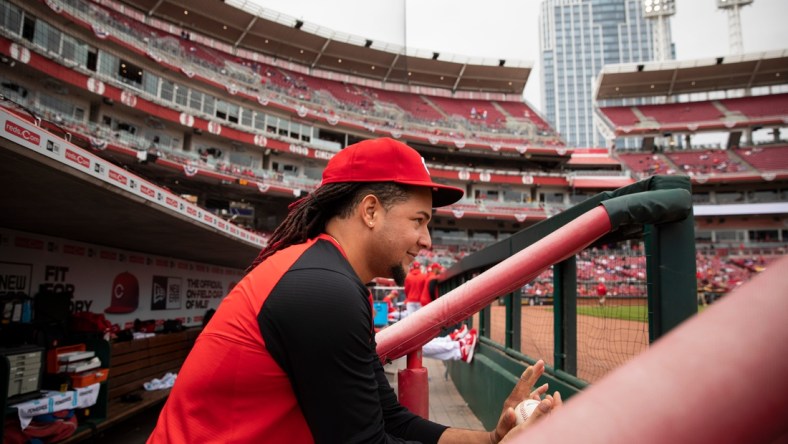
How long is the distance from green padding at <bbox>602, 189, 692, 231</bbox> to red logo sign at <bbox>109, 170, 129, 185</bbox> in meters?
4.97

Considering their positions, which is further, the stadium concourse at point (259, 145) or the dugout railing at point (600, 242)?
the stadium concourse at point (259, 145)

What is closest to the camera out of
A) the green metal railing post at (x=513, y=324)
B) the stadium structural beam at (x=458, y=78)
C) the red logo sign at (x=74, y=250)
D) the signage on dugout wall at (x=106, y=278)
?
the green metal railing post at (x=513, y=324)

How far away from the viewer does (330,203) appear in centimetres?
149

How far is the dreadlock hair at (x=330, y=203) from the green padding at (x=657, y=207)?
33.1 inches

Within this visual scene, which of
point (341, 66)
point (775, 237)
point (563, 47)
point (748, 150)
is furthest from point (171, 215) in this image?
point (563, 47)

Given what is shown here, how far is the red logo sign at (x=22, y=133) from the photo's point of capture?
134 inches

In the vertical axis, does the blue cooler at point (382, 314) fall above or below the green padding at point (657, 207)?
below

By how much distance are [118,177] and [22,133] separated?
4.46 feet

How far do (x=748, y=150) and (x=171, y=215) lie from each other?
162 feet

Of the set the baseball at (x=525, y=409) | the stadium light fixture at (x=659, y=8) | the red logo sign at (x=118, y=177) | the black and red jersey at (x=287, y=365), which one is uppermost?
the stadium light fixture at (x=659, y=8)

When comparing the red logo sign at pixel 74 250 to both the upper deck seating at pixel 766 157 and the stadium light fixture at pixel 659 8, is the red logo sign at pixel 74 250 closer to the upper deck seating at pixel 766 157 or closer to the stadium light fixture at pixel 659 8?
the upper deck seating at pixel 766 157

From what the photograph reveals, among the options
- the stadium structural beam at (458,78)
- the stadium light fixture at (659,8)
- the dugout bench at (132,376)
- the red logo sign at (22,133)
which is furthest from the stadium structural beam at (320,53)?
the red logo sign at (22,133)

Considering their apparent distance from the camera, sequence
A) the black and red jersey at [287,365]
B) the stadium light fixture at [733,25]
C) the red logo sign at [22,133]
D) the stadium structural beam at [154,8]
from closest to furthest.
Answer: the black and red jersey at [287,365], the red logo sign at [22,133], the stadium structural beam at [154,8], the stadium light fixture at [733,25]

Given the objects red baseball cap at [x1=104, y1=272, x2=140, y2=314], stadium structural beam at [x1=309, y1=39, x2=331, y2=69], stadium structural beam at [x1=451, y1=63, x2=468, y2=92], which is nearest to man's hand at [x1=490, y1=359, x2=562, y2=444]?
red baseball cap at [x1=104, y1=272, x2=140, y2=314]
